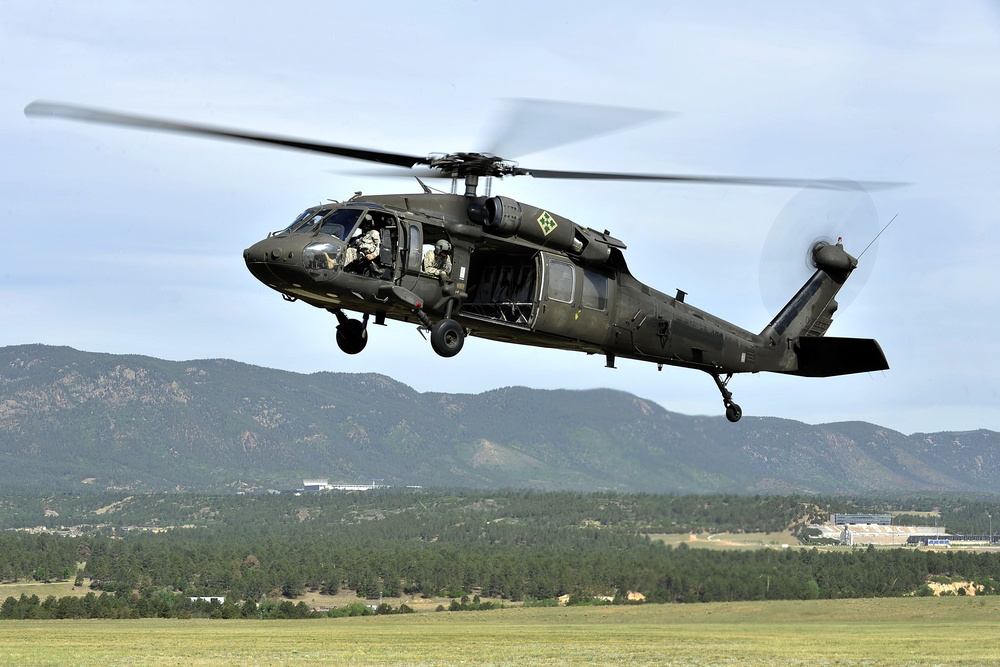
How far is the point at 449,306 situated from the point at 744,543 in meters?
130

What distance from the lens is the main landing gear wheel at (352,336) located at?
32.6 meters

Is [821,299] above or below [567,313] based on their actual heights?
above

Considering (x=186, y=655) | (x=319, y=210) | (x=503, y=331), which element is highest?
(x=319, y=210)

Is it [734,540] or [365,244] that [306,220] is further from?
[734,540]

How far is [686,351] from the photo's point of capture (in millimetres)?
37812

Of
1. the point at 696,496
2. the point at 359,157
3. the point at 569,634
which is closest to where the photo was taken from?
the point at 359,157

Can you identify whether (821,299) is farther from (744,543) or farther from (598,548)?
(598,548)

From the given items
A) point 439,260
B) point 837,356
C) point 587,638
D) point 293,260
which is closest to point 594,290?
point 439,260

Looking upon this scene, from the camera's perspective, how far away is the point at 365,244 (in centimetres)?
3036

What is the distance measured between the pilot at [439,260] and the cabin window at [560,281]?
10.0ft

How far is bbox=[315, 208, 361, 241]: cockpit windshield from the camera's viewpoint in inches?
1185

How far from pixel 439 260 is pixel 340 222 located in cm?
281

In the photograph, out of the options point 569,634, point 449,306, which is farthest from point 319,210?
point 569,634

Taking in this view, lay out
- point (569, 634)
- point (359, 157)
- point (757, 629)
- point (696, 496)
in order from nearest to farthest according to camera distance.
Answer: point (359, 157)
point (569, 634)
point (757, 629)
point (696, 496)
